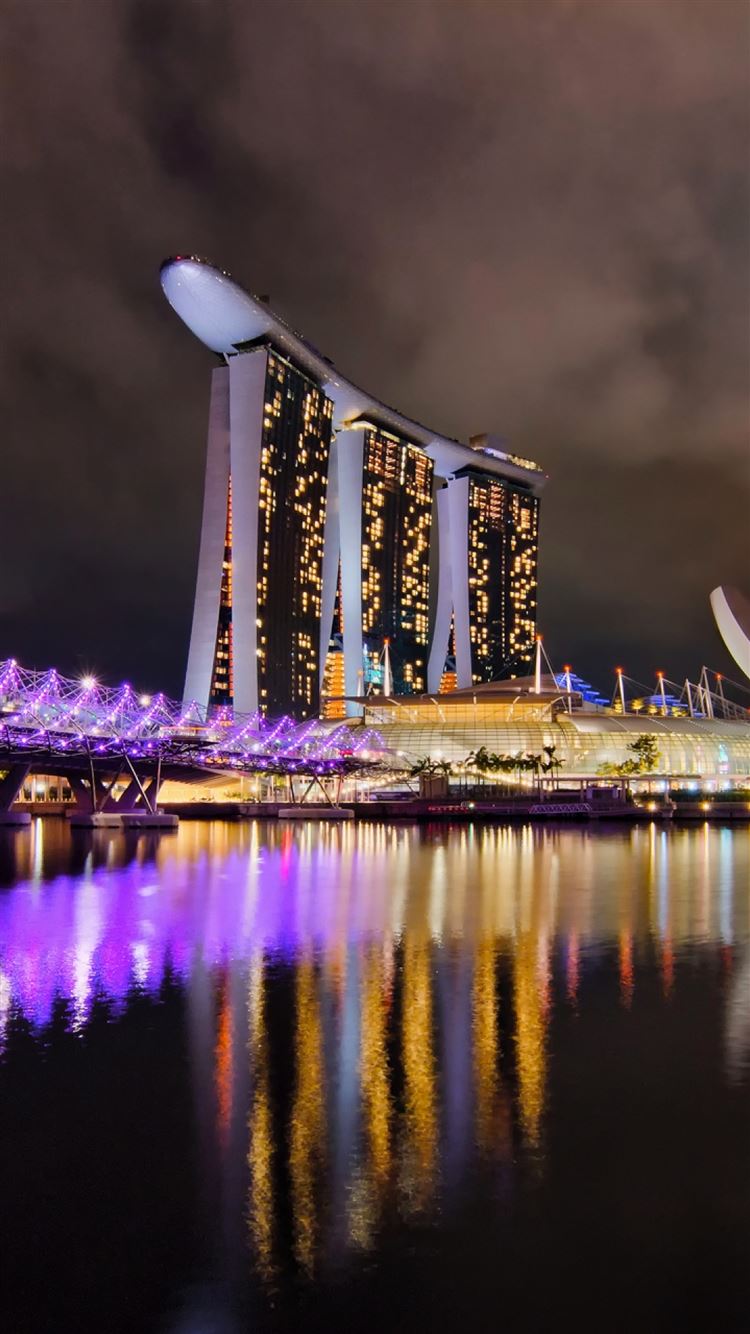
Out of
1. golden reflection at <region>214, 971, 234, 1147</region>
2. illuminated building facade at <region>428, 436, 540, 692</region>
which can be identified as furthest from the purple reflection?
illuminated building facade at <region>428, 436, 540, 692</region>

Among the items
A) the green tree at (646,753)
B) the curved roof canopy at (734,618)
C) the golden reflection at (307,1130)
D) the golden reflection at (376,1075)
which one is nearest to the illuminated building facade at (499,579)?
the curved roof canopy at (734,618)

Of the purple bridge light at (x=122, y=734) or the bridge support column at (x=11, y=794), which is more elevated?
the purple bridge light at (x=122, y=734)

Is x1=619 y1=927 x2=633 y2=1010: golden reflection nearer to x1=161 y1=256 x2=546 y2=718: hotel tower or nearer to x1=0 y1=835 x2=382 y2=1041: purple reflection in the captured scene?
x1=0 y1=835 x2=382 y2=1041: purple reflection

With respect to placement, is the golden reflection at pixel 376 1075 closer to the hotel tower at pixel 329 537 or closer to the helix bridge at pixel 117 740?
the helix bridge at pixel 117 740

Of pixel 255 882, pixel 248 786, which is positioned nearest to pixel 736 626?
pixel 248 786

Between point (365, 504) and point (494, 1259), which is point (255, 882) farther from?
point (365, 504)

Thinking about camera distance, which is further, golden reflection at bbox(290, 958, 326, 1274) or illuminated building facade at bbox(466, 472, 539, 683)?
illuminated building facade at bbox(466, 472, 539, 683)

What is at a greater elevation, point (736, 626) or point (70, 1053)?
point (736, 626)
